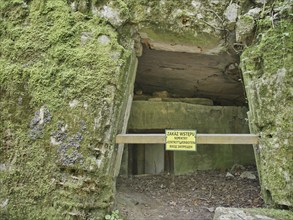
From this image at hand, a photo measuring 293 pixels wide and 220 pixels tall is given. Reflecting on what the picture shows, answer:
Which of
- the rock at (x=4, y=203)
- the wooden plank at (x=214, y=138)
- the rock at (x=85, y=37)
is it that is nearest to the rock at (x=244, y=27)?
the wooden plank at (x=214, y=138)

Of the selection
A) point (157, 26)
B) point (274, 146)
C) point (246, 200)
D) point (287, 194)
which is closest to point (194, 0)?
point (157, 26)

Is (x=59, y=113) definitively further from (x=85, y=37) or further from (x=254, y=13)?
(x=254, y=13)

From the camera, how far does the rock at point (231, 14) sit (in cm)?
301

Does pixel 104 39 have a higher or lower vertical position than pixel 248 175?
higher

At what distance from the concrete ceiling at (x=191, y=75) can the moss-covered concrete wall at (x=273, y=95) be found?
0.73 meters

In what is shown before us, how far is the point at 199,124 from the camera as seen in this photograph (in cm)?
476

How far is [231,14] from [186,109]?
6.68 ft

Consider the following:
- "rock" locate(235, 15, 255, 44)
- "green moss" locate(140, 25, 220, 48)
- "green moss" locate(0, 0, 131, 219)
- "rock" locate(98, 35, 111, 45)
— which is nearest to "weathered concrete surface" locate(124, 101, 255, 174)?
"green moss" locate(140, 25, 220, 48)

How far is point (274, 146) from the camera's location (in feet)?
8.59

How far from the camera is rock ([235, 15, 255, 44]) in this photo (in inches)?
→ 114

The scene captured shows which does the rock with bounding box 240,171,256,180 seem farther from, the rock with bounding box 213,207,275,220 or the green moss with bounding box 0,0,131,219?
the green moss with bounding box 0,0,131,219

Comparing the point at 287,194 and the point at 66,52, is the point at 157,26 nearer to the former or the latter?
the point at 66,52

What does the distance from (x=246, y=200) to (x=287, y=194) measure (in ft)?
3.72

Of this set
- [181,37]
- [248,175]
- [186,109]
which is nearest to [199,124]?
[186,109]
